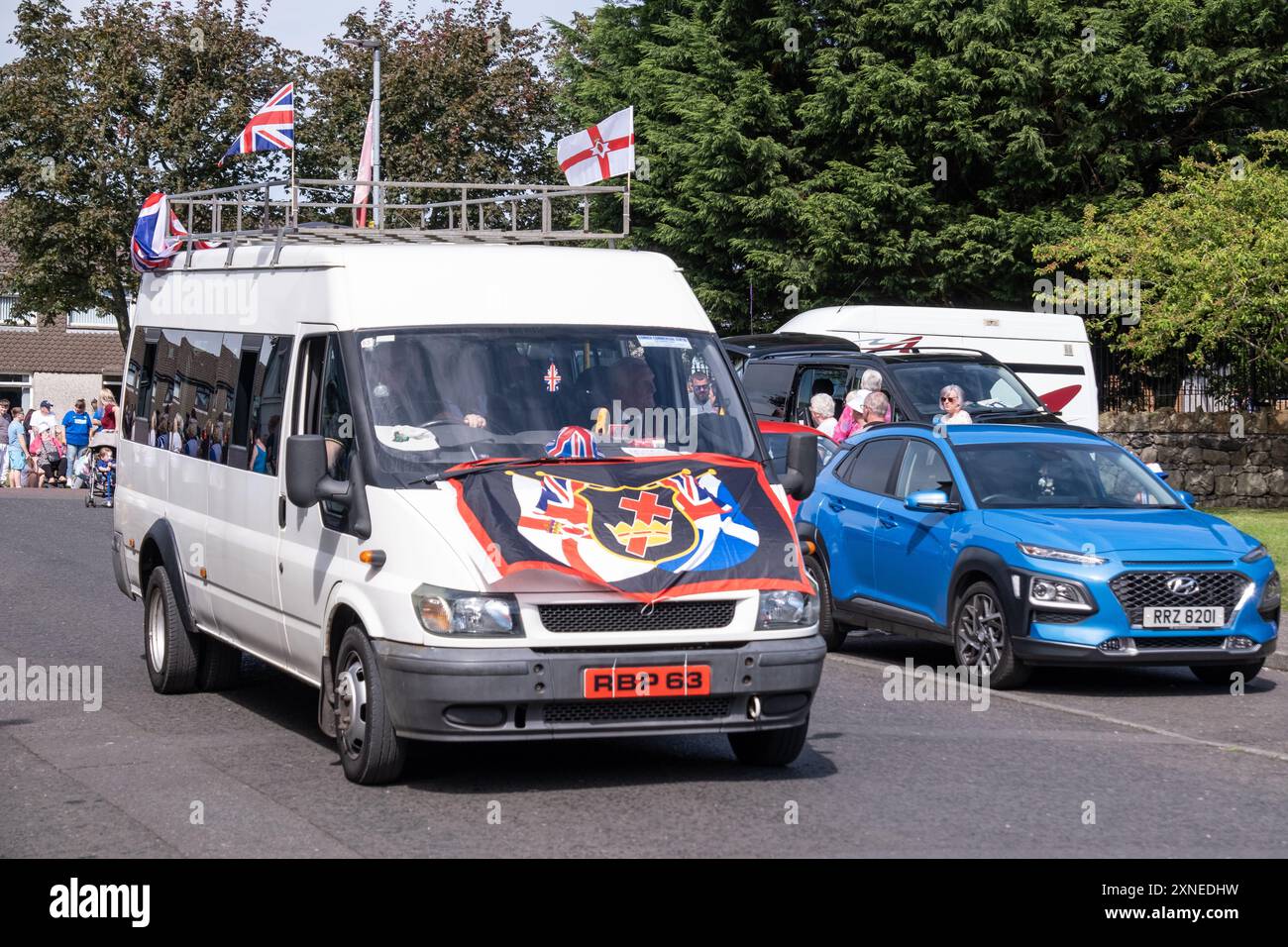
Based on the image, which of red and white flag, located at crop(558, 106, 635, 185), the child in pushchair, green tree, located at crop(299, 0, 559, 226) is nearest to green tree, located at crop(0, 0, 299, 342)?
green tree, located at crop(299, 0, 559, 226)

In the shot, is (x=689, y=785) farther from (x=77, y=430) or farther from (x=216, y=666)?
(x=77, y=430)

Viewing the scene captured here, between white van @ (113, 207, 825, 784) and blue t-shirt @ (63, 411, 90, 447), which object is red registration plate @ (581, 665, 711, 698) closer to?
white van @ (113, 207, 825, 784)

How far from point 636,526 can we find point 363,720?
4.82ft

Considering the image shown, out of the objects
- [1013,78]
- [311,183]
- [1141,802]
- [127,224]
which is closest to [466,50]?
[127,224]

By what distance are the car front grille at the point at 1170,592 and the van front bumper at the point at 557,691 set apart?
12.1 ft

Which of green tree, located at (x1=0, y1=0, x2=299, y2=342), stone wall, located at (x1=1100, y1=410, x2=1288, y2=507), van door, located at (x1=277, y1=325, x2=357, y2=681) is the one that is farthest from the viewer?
green tree, located at (x1=0, y1=0, x2=299, y2=342)

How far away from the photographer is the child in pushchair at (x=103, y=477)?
30828mm

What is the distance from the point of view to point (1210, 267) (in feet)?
77.6

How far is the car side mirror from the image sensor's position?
11977mm

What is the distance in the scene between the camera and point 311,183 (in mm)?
11031

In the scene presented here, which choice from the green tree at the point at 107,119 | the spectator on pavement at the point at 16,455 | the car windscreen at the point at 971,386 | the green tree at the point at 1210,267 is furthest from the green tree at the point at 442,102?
the car windscreen at the point at 971,386

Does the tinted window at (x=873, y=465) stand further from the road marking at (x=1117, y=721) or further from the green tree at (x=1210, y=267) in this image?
the green tree at (x=1210, y=267)

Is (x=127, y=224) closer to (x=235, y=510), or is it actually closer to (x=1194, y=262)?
(x=1194, y=262)

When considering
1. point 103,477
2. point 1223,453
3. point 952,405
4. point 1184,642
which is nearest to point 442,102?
point 103,477
